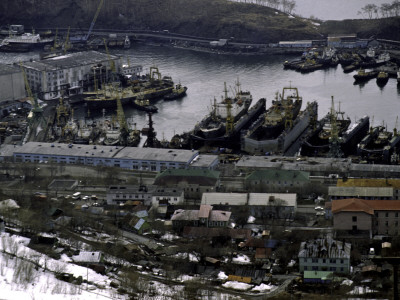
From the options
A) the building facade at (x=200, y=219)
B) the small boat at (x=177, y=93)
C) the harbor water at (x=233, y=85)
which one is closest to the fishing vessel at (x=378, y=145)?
the harbor water at (x=233, y=85)

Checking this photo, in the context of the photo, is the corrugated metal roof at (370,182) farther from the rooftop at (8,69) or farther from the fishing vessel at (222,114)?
the rooftop at (8,69)

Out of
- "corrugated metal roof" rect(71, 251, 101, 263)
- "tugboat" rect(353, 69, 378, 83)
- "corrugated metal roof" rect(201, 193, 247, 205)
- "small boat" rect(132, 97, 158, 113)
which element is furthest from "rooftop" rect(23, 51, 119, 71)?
"corrugated metal roof" rect(71, 251, 101, 263)

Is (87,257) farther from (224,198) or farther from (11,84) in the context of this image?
(11,84)

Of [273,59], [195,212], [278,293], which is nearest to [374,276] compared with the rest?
[278,293]

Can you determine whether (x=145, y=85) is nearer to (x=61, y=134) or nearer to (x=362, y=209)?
(x=61, y=134)

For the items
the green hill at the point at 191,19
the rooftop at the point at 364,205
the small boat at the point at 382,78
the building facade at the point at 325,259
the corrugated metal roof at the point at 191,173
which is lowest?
the building facade at the point at 325,259
